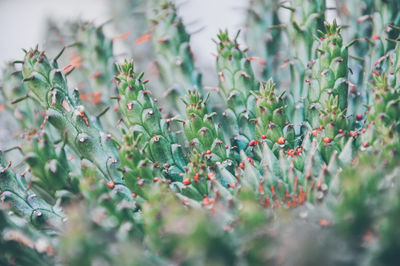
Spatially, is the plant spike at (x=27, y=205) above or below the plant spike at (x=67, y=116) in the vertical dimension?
below

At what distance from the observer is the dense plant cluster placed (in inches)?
47.1

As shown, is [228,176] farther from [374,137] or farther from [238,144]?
[374,137]

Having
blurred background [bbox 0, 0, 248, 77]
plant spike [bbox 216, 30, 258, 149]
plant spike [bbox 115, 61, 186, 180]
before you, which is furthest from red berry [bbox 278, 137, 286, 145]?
blurred background [bbox 0, 0, 248, 77]

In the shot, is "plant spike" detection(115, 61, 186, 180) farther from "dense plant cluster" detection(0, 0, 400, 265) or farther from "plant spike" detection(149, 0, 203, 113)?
"plant spike" detection(149, 0, 203, 113)

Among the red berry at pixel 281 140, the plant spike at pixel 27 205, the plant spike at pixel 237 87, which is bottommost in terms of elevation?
the plant spike at pixel 27 205

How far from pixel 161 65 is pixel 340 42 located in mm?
1048

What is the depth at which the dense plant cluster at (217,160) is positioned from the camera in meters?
1.20

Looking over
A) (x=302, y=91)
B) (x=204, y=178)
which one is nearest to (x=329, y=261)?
(x=204, y=178)

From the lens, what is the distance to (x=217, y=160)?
1.89 metres

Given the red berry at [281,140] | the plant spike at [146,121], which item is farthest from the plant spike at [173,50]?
the red berry at [281,140]

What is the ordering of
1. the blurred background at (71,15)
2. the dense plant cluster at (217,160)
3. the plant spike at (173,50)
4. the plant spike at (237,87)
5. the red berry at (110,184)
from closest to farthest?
1. the dense plant cluster at (217,160)
2. the red berry at (110,184)
3. the plant spike at (237,87)
4. the plant spike at (173,50)
5. the blurred background at (71,15)

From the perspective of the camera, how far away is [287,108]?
2133 mm

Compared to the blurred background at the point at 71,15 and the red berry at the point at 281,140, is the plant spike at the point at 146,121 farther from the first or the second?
the blurred background at the point at 71,15

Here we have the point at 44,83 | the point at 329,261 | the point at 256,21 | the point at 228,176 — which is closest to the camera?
the point at 329,261
